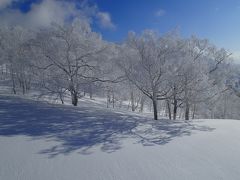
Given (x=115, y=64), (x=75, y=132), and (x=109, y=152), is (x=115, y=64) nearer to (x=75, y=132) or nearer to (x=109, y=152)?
(x=75, y=132)

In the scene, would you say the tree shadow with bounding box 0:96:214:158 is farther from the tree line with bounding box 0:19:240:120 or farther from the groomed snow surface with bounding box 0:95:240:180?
the tree line with bounding box 0:19:240:120

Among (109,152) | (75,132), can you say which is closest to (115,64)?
(75,132)

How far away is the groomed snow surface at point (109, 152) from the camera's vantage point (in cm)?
442

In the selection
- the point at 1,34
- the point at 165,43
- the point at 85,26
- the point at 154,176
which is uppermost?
the point at 1,34

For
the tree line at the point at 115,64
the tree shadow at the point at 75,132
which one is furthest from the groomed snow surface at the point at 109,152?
the tree line at the point at 115,64

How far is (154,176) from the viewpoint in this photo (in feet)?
14.4

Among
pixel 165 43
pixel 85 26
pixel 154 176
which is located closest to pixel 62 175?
pixel 154 176

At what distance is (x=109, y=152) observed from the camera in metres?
5.69

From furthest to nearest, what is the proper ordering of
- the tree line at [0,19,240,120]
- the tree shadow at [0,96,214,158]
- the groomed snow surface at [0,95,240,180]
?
the tree line at [0,19,240,120] < the tree shadow at [0,96,214,158] < the groomed snow surface at [0,95,240,180]

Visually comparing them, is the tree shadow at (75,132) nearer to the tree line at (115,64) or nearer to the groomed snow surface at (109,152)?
the groomed snow surface at (109,152)

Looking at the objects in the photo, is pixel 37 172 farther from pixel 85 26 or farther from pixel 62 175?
pixel 85 26

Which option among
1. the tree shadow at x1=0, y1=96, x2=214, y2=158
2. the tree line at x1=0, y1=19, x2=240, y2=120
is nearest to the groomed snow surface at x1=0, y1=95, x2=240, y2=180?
the tree shadow at x1=0, y1=96, x2=214, y2=158

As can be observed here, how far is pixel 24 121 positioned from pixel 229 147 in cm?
820

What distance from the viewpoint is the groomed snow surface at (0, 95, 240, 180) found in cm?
442
